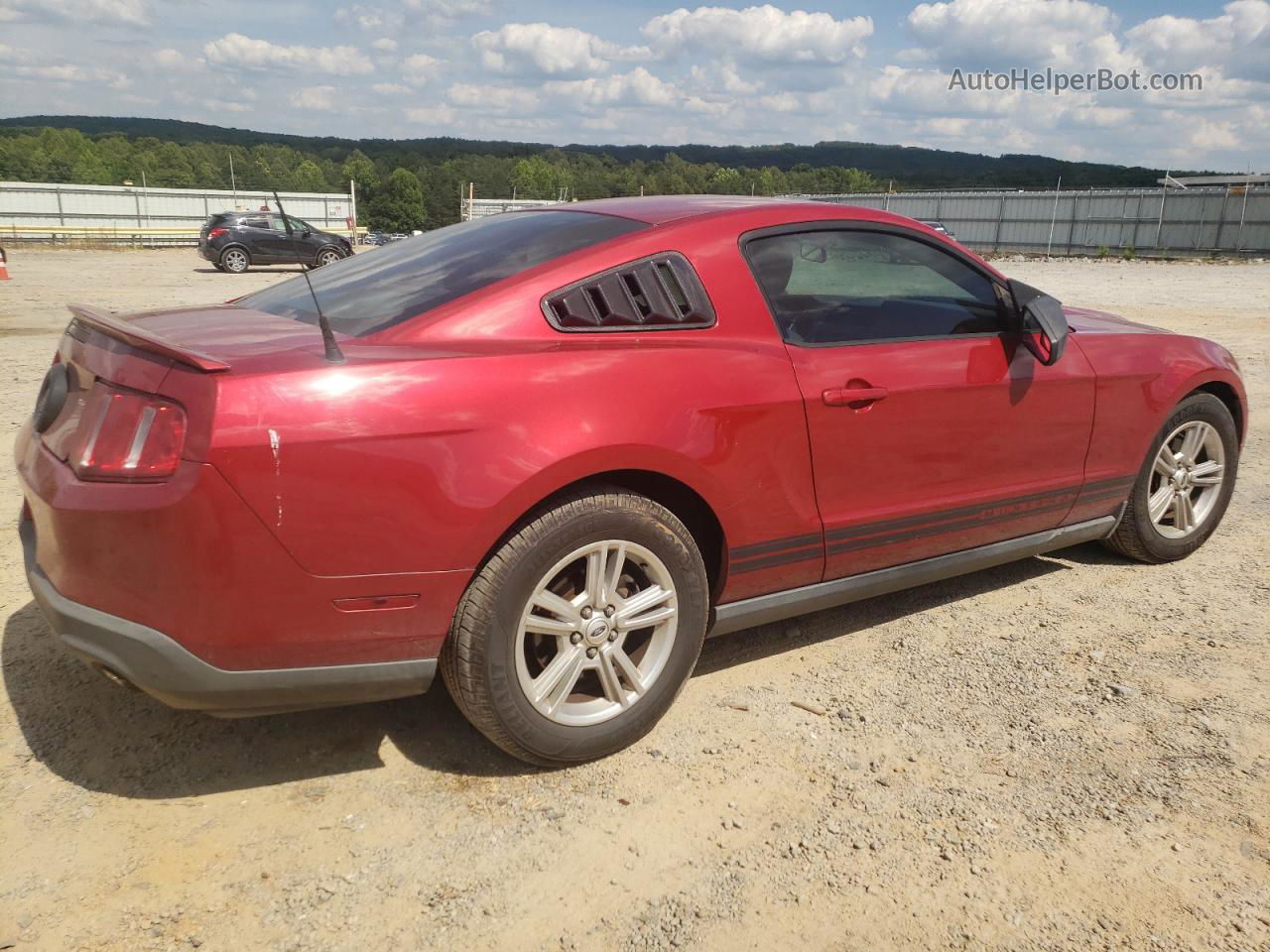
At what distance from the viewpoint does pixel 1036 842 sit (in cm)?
259

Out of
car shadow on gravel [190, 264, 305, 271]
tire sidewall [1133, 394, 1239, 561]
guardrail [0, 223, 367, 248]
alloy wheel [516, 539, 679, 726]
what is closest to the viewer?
alloy wheel [516, 539, 679, 726]

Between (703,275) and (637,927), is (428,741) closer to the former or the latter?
(637,927)

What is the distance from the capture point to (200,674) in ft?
7.79

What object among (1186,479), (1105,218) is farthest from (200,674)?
(1105,218)

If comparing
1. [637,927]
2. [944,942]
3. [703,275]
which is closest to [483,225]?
[703,275]

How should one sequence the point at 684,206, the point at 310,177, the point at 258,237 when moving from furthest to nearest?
the point at 310,177 < the point at 258,237 < the point at 684,206

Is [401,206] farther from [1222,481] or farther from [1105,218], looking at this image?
[1222,481]

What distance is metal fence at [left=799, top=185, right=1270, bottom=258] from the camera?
40.2 m

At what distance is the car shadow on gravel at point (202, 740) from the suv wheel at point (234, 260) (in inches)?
977

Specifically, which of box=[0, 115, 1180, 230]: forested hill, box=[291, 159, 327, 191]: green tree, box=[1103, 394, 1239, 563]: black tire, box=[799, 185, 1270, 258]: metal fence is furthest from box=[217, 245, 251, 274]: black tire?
box=[291, 159, 327, 191]: green tree

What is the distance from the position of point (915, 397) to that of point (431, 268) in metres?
1.63

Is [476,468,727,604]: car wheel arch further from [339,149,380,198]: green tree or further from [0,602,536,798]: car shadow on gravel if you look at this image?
[339,149,380,198]: green tree

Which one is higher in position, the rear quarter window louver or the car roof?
the car roof

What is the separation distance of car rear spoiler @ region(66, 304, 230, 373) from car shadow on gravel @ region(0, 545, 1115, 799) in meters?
1.18
